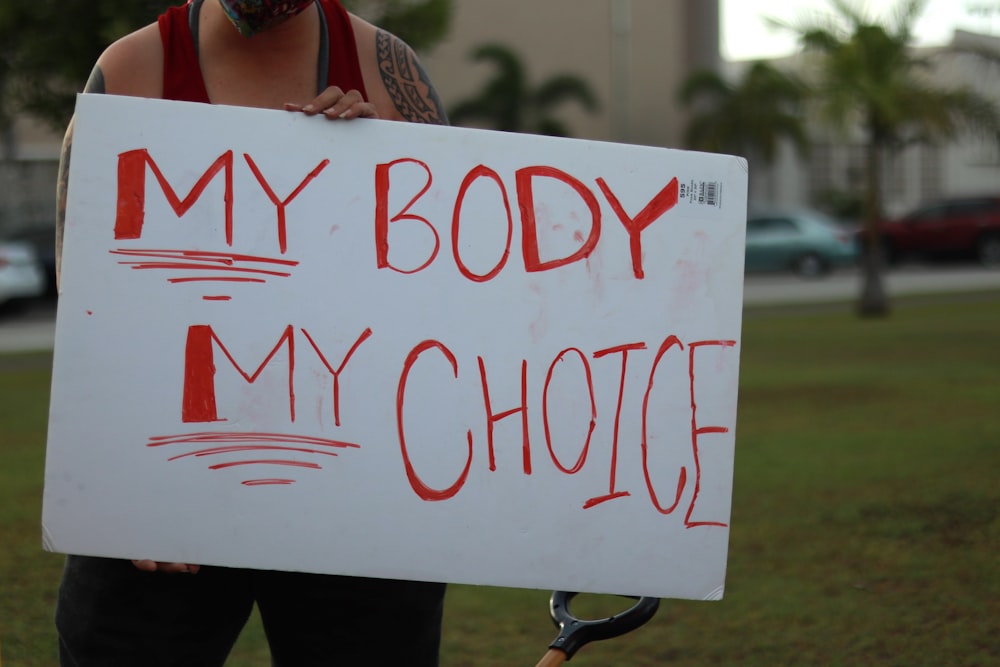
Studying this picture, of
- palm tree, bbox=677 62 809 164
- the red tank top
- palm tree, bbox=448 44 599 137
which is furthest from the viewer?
palm tree, bbox=448 44 599 137

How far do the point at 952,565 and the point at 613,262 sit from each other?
323 centimetres

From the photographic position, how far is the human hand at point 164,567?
1.94 meters

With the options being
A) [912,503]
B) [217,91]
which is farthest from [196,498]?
[912,503]

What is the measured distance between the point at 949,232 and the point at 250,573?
27649 mm

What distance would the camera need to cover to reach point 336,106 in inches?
77.2

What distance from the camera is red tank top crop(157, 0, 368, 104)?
2057mm

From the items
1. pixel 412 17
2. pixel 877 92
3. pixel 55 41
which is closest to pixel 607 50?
pixel 877 92

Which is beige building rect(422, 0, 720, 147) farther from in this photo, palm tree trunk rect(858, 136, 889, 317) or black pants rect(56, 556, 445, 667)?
black pants rect(56, 556, 445, 667)

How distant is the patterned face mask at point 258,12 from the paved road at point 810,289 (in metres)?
13.0

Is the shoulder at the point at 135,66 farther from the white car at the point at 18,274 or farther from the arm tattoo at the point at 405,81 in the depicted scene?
the white car at the point at 18,274

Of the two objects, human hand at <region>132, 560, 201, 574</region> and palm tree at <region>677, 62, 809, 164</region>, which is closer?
human hand at <region>132, 560, 201, 574</region>

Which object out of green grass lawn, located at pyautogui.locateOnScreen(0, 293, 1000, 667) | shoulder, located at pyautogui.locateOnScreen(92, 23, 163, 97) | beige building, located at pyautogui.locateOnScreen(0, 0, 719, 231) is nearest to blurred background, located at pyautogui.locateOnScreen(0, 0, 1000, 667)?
green grass lawn, located at pyautogui.locateOnScreen(0, 293, 1000, 667)

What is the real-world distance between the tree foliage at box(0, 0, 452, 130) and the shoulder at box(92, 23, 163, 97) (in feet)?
24.8

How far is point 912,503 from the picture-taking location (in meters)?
5.76
